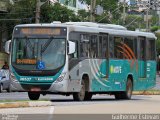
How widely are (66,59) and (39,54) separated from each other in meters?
1.12

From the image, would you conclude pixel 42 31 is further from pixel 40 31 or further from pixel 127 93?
pixel 127 93

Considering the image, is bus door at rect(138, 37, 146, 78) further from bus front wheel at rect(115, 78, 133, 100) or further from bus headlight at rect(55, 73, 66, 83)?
bus headlight at rect(55, 73, 66, 83)

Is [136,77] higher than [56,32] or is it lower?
lower

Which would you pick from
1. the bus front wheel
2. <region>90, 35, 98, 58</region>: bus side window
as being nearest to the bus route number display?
<region>90, 35, 98, 58</region>: bus side window

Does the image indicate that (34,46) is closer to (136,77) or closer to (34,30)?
(34,30)

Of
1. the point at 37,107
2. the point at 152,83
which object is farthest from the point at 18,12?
the point at 37,107

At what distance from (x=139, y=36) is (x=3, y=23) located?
29.5 m

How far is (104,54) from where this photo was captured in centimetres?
3169

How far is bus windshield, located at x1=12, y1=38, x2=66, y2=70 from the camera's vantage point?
1121 inches

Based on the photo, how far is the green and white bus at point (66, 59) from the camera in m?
28.5

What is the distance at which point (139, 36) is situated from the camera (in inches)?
1372

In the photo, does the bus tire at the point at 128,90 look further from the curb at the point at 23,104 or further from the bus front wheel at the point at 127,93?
the curb at the point at 23,104

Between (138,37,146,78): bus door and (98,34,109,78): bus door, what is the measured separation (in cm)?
341

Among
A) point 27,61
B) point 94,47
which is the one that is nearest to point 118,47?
point 94,47
